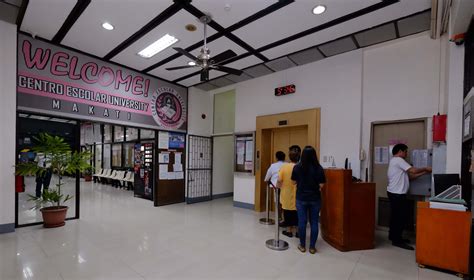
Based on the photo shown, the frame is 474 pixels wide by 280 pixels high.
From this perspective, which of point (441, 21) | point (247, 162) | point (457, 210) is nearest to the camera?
point (457, 210)

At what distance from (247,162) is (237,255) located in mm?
3188

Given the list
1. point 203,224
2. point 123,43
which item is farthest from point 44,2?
point 203,224

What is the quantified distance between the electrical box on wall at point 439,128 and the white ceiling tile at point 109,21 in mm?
4300

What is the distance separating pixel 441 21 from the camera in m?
3.37

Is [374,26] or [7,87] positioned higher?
[374,26]

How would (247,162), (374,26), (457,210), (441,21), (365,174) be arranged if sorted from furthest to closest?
(247,162) < (365,174) < (374,26) < (441,21) < (457,210)

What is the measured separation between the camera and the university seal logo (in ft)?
19.9

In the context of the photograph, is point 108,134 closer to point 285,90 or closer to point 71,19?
point 71,19

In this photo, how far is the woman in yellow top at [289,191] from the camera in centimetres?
378

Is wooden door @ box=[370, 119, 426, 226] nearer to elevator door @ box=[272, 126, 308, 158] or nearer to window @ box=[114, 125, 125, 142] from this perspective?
elevator door @ box=[272, 126, 308, 158]

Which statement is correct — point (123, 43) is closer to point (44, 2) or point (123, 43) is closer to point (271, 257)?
point (44, 2)

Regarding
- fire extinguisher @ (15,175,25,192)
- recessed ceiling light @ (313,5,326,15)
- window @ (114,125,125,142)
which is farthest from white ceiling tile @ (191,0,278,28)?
window @ (114,125,125,142)

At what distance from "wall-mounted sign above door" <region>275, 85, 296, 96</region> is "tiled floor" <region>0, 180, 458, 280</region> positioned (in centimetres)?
303

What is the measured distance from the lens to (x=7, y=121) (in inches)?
150
